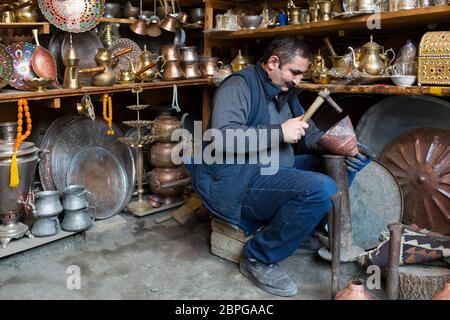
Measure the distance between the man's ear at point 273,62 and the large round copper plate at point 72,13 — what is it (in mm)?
1206

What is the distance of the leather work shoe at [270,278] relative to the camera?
219 centimetres

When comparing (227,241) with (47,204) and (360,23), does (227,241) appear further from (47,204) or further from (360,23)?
(360,23)

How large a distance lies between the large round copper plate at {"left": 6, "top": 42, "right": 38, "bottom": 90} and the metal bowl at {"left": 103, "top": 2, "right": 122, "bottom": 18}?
79 centimetres

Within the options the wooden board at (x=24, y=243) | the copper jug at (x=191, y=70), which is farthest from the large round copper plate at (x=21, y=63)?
the copper jug at (x=191, y=70)

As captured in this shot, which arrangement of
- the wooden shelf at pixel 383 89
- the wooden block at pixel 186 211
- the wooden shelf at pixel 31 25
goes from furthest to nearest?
the wooden block at pixel 186 211 < the wooden shelf at pixel 31 25 < the wooden shelf at pixel 383 89

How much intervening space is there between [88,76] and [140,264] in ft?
4.23

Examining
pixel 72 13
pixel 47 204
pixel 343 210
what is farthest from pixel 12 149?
pixel 343 210

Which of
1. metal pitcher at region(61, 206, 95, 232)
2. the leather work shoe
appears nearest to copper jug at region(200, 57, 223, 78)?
metal pitcher at region(61, 206, 95, 232)

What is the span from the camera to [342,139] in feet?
7.39

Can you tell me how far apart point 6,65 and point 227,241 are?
5.06 feet

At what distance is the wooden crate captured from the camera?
8.09 ft

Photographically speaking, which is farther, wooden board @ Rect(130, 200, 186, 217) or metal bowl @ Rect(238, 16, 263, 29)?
metal bowl @ Rect(238, 16, 263, 29)

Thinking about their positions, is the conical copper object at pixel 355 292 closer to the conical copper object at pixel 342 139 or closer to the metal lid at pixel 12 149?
the conical copper object at pixel 342 139

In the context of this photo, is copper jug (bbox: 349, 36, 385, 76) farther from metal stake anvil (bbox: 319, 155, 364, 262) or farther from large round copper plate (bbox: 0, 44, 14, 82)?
large round copper plate (bbox: 0, 44, 14, 82)
